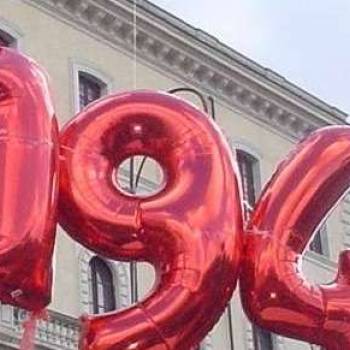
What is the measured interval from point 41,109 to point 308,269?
713 inches

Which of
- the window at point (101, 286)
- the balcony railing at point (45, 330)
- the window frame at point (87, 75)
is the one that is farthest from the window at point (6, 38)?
the balcony railing at point (45, 330)

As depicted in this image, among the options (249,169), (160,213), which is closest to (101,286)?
(249,169)

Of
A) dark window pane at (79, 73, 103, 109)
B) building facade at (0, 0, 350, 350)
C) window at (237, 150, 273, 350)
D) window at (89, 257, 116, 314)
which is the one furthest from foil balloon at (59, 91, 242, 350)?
window at (237, 150, 273, 350)

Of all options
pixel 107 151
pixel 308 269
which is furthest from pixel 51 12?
pixel 107 151

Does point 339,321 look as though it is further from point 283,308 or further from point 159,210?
point 159,210

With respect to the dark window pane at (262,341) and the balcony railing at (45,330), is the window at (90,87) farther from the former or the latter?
the dark window pane at (262,341)

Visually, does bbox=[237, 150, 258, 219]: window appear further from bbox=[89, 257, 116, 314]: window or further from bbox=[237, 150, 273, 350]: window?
bbox=[89, 257, 116, 314]: window

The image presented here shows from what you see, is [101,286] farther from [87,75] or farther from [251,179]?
[251,179]

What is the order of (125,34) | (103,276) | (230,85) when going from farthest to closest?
(230,85)
(125,34)
(103,276)

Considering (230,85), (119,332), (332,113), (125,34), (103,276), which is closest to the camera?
(119,332)

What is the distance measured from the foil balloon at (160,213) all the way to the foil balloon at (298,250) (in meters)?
0.14

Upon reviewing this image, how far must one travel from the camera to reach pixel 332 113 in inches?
1048

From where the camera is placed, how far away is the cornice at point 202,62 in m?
22.5

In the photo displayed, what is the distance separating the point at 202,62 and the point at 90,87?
2.52m
